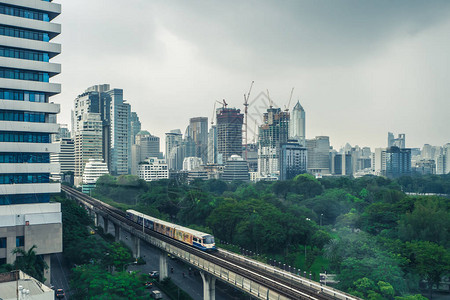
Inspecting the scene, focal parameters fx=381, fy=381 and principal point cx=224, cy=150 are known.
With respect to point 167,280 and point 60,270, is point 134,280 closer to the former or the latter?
point 167,280

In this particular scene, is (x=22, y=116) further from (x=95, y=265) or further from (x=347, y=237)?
(x=347, y=237)

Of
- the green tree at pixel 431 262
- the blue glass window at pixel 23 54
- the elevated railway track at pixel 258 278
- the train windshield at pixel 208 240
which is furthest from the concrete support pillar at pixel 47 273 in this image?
the green tree at pixel 431 262

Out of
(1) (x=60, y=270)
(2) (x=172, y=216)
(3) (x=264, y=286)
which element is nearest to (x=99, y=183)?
(2) (x=172, y=216)

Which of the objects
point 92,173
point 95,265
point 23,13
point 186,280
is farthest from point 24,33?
point 92,173

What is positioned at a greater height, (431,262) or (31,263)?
(31,263)

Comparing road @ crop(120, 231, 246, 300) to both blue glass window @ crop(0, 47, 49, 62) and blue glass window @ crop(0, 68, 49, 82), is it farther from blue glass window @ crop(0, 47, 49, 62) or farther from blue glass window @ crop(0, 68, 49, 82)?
blue glass window @ crop(0, 47, 49, 62)

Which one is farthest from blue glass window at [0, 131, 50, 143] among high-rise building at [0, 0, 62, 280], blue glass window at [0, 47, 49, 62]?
blue glass window at [0, 47, 49, 62]

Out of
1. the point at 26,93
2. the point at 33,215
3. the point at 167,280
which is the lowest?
the point at 167,280
